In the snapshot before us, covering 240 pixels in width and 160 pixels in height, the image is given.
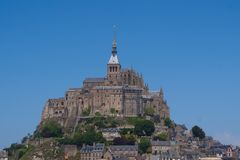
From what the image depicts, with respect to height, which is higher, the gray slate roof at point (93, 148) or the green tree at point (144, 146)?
the green tree at point (144, 146)

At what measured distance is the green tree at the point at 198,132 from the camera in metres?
128

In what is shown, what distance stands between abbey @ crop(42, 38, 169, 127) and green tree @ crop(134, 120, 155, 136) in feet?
16.0

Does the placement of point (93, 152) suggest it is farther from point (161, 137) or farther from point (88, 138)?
point (161, 137)

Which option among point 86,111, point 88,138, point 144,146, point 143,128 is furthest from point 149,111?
point 88,138

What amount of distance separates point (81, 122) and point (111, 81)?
8.74 meters

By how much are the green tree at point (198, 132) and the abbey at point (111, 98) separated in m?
5.93

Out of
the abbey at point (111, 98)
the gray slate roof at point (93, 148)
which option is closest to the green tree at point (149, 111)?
the abbey at point (111, 98)

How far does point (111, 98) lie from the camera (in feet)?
390

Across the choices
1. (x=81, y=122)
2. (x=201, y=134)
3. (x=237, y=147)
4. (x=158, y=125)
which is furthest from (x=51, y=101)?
(x=237, y=147)

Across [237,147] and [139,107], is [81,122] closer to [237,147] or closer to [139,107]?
[139,107]

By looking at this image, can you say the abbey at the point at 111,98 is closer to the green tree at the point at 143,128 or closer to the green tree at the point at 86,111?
the green tree at the point at 86,111

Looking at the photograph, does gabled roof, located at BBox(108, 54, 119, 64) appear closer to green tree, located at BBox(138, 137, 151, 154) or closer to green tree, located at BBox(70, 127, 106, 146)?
green tree, located at BBox(70, 127, 106, 146)

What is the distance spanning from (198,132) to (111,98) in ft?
63.5

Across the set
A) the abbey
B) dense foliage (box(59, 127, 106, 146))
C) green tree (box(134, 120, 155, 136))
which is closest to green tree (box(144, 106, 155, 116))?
the abbey
